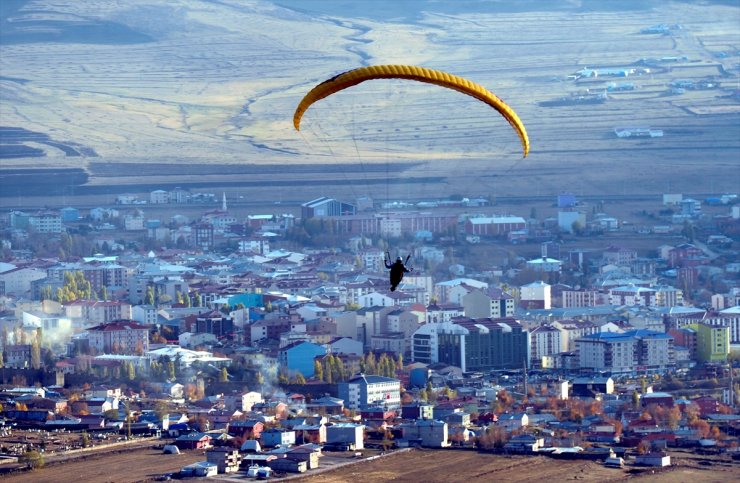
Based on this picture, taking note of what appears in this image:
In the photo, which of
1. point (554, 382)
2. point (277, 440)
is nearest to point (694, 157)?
point (554, 382)

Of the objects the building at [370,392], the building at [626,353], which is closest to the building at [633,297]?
the building at [626,353]

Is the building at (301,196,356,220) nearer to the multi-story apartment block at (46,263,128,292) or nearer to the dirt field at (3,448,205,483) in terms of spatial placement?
the multi-story apartment block at (46,263,128,292)

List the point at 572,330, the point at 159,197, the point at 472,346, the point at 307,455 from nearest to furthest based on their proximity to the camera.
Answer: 1. the point at 307,455
2. the point at 472,346
3. the point at 572,330
4. the point at 159,197

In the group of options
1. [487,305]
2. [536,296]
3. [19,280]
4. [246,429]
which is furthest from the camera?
[19,280]

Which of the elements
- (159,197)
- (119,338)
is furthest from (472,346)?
(159,197)

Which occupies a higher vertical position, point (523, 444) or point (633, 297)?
point (633, 297)

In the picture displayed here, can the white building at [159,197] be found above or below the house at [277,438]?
above

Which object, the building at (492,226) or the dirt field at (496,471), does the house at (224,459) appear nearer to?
the dirt field at (496,471)

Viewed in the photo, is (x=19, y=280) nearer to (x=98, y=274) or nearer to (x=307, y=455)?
(x=98, y=274)
